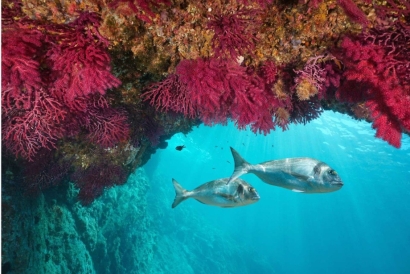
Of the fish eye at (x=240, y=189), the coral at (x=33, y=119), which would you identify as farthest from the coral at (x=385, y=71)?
the coral at (x=33, y=119)

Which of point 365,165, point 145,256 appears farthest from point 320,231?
point 145,256

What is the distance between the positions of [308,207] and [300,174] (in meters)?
112

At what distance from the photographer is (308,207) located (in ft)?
341

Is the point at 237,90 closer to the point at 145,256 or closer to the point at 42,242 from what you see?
the point at 42,242

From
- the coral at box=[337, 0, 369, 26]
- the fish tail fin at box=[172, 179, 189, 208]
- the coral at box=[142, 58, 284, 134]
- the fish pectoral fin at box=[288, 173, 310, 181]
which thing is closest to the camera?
the coral at box=[337, 0, 369, 26]

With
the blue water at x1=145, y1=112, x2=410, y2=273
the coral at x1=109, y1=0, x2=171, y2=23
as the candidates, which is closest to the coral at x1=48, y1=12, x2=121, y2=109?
the coral at x1=109, y1=0, x2=171, y2=23

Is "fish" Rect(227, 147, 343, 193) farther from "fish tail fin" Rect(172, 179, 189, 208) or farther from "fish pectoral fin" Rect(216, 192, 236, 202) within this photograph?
"fish tail fin" Rect(172, 179, 189, 208)

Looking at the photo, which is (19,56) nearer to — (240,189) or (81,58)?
(81,58)

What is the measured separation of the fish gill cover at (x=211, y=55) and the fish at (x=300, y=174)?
711mm

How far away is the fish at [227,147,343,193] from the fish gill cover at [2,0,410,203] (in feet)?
2.33

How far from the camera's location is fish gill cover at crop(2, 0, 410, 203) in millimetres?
2623

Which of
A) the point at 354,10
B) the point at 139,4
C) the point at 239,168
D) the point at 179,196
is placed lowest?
the point at 179,196

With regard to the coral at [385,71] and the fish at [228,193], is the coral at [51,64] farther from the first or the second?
the fish at [228,193]

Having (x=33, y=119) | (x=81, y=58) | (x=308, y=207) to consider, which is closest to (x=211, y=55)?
(x=81, y=58)
